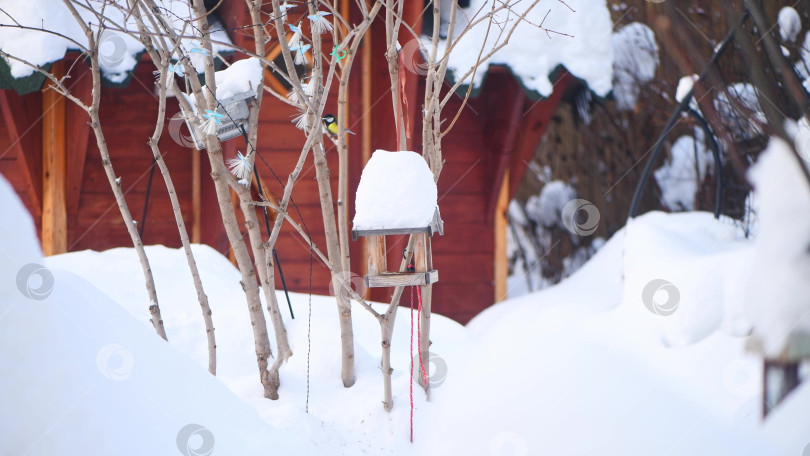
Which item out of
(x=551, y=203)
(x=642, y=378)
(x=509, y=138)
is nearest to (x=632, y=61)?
(x=551, y=203)

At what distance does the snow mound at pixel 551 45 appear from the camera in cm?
512

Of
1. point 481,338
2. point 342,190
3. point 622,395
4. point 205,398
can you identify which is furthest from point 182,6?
point 622,395

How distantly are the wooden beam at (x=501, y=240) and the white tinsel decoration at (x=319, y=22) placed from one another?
3.32 metres

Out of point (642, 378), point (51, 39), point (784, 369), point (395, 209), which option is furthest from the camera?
point (51, 39)

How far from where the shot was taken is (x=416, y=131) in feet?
19.5

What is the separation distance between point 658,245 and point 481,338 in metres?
1.44

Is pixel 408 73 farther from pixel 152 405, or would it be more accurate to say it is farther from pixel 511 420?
pixel 152 405

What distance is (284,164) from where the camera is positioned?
5586 mm

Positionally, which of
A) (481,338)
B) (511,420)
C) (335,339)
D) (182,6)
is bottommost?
(481,338)

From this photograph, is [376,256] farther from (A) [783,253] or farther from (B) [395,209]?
(A) [783,253]

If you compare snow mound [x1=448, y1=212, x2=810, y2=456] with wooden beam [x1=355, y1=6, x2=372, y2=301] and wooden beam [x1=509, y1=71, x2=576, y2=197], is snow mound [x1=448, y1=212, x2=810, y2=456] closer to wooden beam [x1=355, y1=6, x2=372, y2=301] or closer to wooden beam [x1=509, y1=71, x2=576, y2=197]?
wooden beam [x1=509, y1=71, x2=576, y2=197]

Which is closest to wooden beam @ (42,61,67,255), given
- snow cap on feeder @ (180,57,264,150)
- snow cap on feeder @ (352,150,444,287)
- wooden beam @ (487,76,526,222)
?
snow cap on feeder @ (180,57,264,150)

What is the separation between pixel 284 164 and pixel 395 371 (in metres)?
2.49

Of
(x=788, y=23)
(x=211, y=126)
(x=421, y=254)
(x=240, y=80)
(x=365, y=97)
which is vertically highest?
(x=788, y=23)
